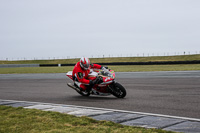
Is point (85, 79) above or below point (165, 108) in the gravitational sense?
above

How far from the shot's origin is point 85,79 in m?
9.97

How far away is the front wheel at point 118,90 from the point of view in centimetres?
930

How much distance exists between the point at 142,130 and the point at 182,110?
7.89 ft

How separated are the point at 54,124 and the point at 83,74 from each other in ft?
15.9

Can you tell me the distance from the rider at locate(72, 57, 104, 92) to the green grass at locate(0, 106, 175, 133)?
357 centimetres

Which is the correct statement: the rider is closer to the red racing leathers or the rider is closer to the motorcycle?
the red racing leathers

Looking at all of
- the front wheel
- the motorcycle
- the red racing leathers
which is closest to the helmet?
the red racing leathers

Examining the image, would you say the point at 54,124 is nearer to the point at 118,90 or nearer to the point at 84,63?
the point at 118,90

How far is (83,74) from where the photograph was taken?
1008 centimetres

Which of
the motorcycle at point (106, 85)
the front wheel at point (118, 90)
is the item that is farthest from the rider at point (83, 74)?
the front wheel at point (118, 90)

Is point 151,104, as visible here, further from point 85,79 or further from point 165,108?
point 85,79

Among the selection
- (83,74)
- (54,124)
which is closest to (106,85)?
(83,74)

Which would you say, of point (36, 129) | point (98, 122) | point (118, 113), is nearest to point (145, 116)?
point (118, 113)

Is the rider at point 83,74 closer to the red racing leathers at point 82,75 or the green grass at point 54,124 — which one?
the red racing leathers at point 82,75
